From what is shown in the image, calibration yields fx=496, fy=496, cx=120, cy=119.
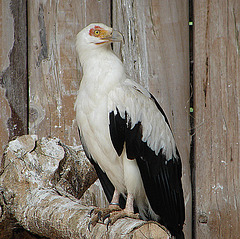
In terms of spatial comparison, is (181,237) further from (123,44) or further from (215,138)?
(123,44)

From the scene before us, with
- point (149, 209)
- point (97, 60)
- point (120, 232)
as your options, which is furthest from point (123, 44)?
point (120, 232)

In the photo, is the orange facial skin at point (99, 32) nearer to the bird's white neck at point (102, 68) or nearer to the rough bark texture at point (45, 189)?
the bird's white neck at point (102, 68)

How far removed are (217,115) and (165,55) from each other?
21.6 inches

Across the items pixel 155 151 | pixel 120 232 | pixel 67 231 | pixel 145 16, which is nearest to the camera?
pixel 120 232

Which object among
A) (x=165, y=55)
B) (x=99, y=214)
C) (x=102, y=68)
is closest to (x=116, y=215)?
(x=99, y=214)

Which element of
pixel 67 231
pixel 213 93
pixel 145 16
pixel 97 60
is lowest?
pixel 67 231

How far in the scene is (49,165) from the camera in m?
3.15

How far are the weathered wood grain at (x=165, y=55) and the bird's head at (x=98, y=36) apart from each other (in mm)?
451

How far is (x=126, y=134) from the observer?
9.41 feet

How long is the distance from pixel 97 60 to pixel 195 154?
3.14 feet

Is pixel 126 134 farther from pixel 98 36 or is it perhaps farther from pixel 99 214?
pixel 98 36

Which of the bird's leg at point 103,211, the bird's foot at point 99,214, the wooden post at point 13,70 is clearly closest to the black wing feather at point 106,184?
the bird's leg at point 103,211

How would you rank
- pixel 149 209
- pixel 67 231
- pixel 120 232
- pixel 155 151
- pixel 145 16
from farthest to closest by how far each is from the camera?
pixel 145 16, pixel 149 209, pixel 155 151, pixel 67 231, pixel 120 232

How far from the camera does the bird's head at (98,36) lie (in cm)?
305
